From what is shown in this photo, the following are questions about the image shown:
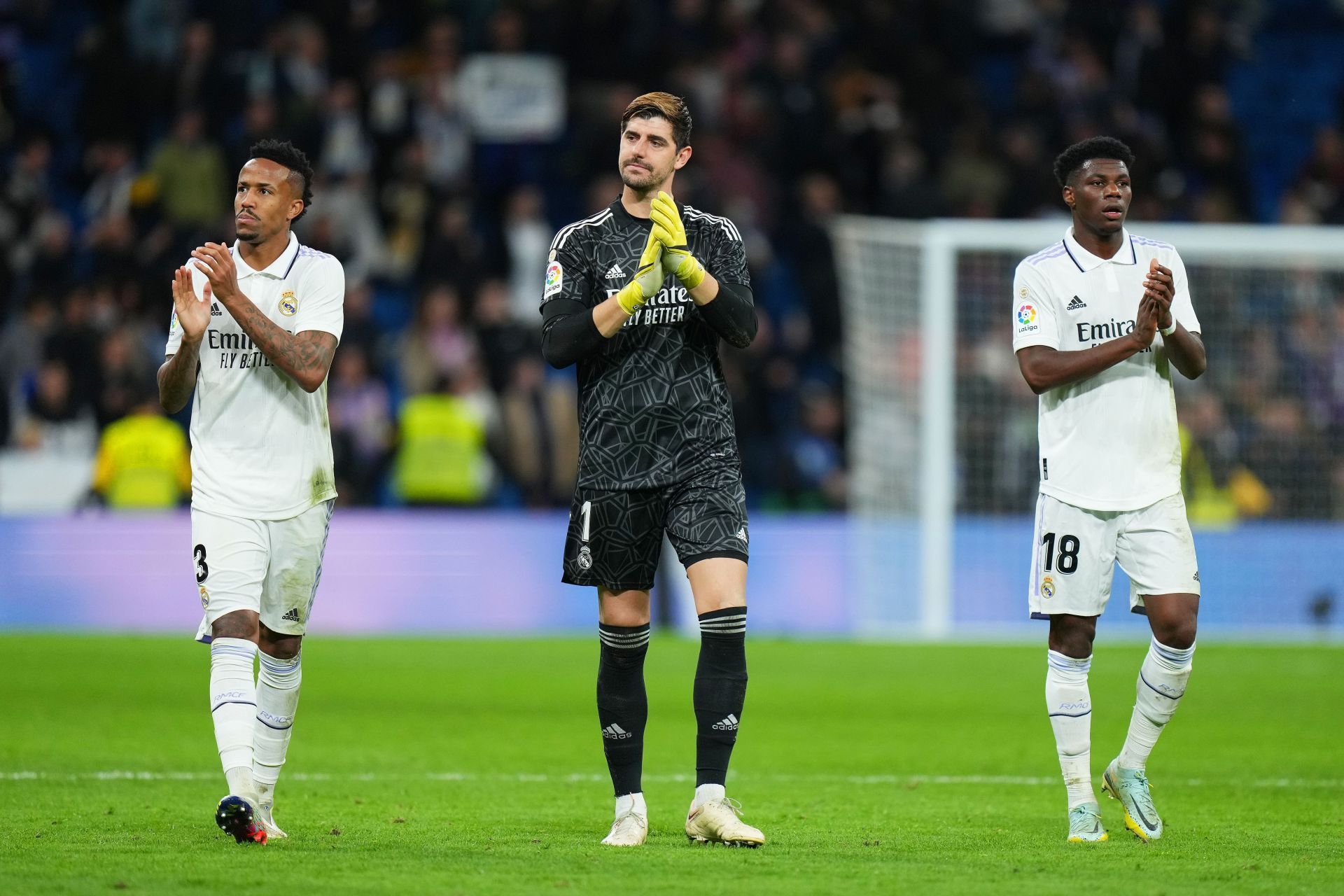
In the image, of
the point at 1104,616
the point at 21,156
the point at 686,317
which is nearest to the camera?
the point at 686,317

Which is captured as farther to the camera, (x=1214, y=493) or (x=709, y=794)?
(x=1214, y=493)

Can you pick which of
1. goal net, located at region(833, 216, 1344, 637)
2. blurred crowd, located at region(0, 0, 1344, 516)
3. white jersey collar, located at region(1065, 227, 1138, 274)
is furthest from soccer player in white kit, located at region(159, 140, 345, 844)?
blurred crowd, located at region(0, 0, 1344, 516)

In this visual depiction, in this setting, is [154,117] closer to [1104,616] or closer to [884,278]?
[884,278]

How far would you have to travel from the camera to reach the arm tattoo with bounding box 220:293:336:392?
6.23 meters

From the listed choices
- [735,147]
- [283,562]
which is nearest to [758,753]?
[283,562]

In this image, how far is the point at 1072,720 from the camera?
6.59 m

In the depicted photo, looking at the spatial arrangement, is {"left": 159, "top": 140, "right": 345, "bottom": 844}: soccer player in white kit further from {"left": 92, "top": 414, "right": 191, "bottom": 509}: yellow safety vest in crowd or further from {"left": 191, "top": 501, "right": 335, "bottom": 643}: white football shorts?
{"left": 92, "top": 414, "right": 191, "bottom": 509}: yellow safety vest in crowd

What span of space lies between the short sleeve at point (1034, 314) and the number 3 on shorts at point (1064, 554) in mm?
689

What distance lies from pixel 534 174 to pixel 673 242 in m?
14.6

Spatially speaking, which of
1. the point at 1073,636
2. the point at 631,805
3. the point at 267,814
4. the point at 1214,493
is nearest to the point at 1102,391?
the point at 1073,636

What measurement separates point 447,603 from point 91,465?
3.38m

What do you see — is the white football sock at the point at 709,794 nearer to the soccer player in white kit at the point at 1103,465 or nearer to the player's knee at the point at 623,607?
the player's knee at the point at 623,607

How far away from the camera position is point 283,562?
6.47 m

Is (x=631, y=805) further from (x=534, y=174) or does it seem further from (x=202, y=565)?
(x=534, y=174)
